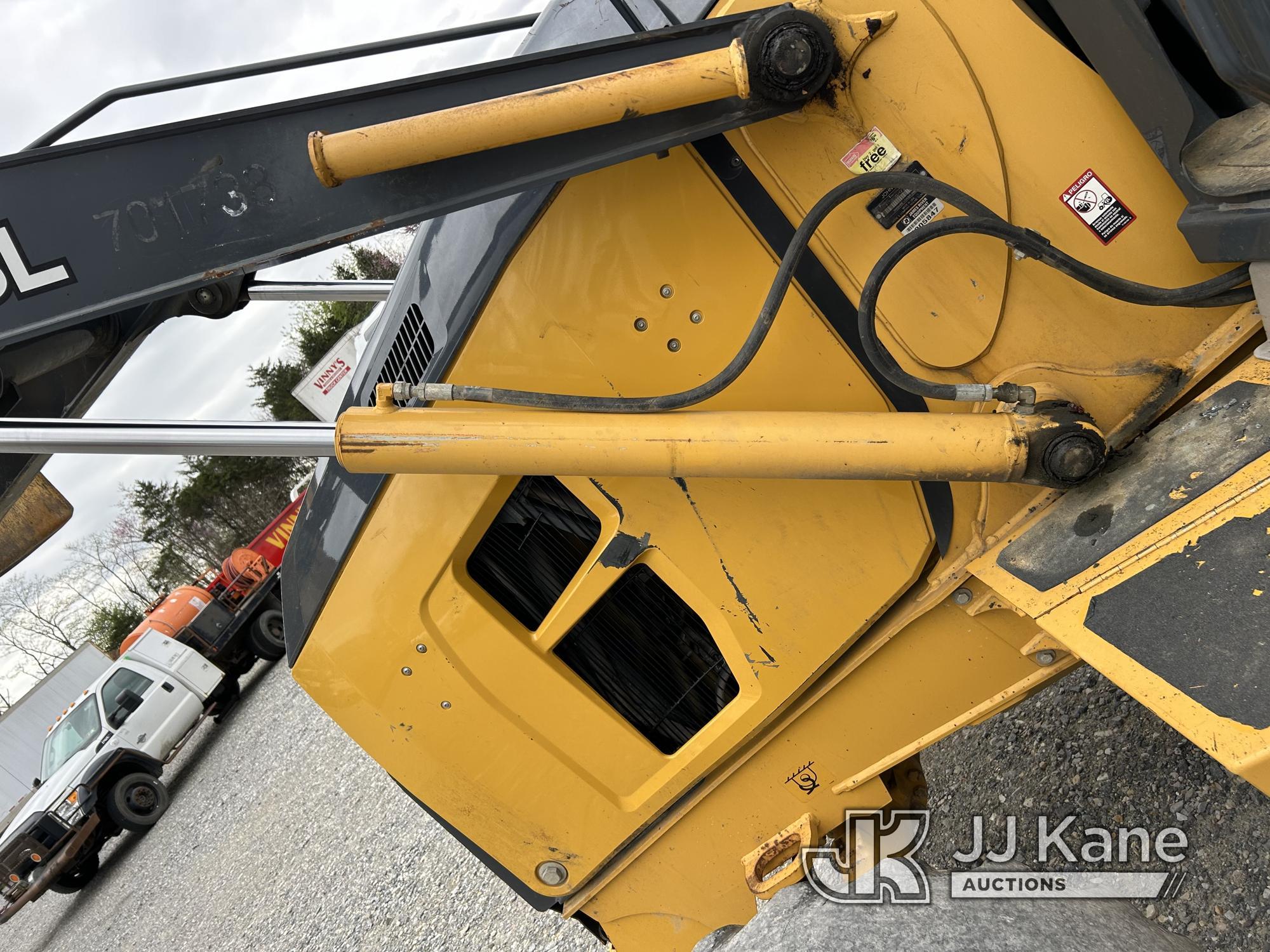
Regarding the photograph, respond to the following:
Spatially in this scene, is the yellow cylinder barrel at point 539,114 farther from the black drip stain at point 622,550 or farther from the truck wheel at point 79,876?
the truck wheel at point 79,876

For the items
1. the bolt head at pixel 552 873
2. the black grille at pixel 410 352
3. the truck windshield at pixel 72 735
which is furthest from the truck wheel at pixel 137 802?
the black grille at pixel 410 352

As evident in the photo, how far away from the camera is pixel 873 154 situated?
5.33 ft

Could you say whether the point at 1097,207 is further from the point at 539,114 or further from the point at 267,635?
the point at 267,635

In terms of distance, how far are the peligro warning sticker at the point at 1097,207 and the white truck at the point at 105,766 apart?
994 cm

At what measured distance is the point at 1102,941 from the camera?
5.29 ft

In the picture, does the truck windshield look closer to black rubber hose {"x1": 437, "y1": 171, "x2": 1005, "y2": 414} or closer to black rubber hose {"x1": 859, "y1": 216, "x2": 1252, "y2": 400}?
black rubber hose {"x1": 437, "y1": 171, "x2": 1005, "y2": 414}

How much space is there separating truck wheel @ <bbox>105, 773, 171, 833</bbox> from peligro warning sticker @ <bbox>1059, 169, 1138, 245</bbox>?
998 cm

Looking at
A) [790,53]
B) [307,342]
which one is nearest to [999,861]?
[790,53]

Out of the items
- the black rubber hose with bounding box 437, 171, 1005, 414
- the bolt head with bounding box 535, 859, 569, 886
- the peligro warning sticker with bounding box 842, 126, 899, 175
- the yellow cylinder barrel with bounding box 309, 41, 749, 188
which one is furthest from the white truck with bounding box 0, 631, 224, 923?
the peligro warning sticker with bounding box 842, 126, 899, 175

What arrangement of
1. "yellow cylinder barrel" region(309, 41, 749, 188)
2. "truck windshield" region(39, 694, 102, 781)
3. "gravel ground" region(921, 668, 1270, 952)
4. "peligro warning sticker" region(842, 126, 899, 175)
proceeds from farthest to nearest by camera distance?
"truck windshield" region(39, 694, 102, 781), "gravel ground" region(921, 668, 1270, 952), "peligro warning sticker" region(842, 126, 899, 175), "yellow cylinder barrel" region(309, 41, 749, 188)

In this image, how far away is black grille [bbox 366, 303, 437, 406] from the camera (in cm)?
214

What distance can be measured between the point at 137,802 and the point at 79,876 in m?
1.07

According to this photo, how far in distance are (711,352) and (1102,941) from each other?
1297 mm

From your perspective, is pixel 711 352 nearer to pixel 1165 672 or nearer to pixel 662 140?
pixel 662 140
